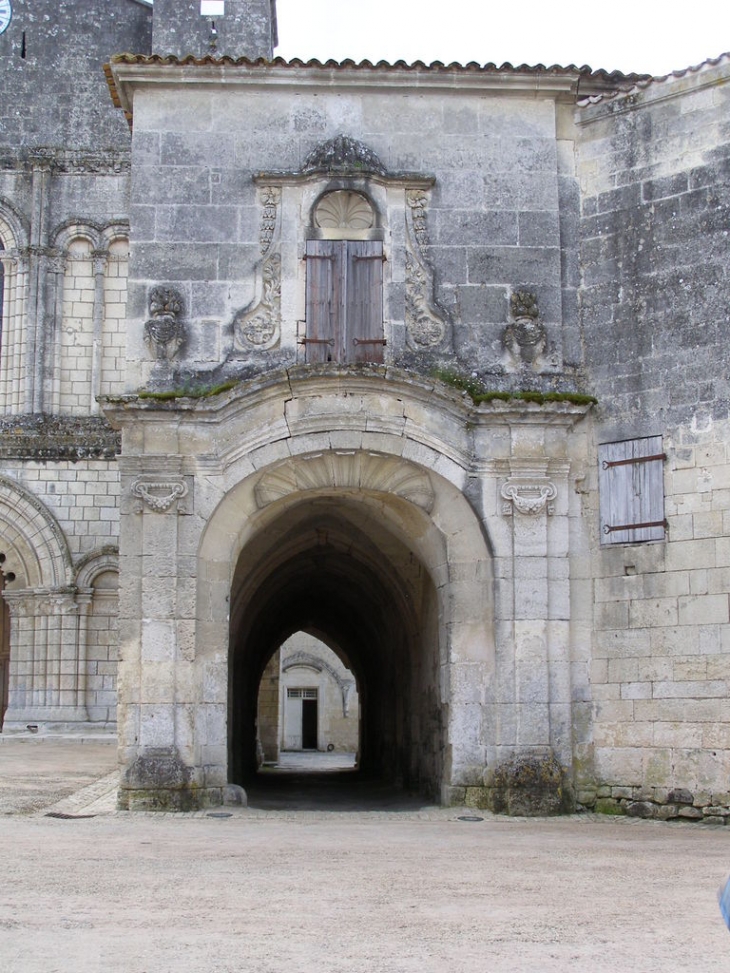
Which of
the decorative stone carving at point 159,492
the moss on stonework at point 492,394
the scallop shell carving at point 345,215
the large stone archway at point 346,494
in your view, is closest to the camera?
the large stone archway at point 346,494

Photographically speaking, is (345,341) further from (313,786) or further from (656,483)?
(313,786)

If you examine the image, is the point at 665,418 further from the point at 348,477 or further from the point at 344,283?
the point at 344,283

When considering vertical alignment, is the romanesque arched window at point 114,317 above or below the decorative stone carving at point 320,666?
above

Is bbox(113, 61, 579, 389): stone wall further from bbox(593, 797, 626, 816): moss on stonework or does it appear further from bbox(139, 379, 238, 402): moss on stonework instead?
bbox(593, 797, 626, 816): moss on stonework

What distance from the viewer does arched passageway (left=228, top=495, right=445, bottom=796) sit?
50.5 ft

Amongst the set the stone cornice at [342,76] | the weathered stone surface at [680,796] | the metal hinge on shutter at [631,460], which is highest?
the stone cornice at [342,76]

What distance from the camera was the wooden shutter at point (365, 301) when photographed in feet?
44.5

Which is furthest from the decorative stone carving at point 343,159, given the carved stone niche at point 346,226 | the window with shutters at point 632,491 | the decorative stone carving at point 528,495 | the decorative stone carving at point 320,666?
the decorative stone carving at point 320,666

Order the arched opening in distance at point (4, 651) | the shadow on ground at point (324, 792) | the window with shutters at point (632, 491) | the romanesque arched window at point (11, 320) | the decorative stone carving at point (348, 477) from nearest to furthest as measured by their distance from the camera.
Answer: the window with shutters at point (632, 491)
the decorative stone carving at point (348, 477)
the shadow on ground at point (324, 792)
the romanesque arched window at point (11, 320)
the arched opening in distance at point (4, 651)

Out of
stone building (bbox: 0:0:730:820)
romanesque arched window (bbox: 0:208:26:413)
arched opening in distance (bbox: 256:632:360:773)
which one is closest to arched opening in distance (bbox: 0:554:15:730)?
romanesque arched window (bbox: 0:208:26:413)

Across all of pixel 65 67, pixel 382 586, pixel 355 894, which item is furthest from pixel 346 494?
pixel 65 67

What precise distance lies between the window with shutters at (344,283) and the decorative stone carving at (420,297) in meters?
0.28

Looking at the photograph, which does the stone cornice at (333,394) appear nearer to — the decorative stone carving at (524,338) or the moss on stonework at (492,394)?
the moss on stonework at (492,394)

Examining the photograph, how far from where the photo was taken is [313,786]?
798 inches
